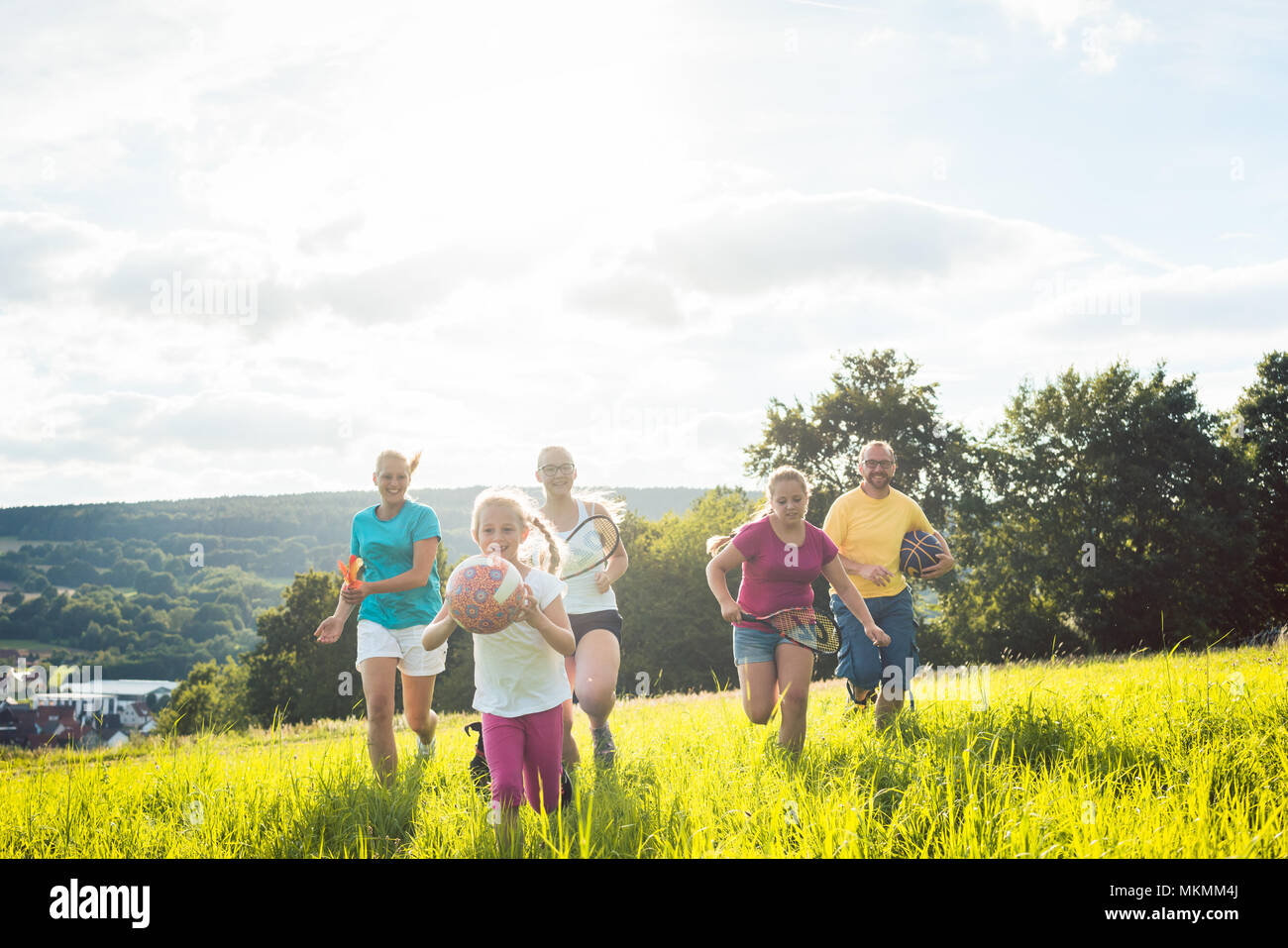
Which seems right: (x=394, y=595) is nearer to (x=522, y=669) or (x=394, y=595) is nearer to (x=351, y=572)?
(x=351, y=572)

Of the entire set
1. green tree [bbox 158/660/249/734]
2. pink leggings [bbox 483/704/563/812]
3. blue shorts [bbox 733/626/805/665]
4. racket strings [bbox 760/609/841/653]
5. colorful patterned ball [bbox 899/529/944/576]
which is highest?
colorful patterned ball [bbox 899/529/944/576]

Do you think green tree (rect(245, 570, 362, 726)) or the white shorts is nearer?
the white shorts

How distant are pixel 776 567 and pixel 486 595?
2412mm

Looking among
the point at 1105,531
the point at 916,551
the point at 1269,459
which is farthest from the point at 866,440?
the point at 916,551

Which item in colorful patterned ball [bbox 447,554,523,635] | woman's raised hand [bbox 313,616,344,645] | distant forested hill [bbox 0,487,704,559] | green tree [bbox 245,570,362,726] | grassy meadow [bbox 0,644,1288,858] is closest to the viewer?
grassy meadow [bbox 0,644,1288,858]

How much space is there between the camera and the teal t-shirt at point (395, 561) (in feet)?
19.0

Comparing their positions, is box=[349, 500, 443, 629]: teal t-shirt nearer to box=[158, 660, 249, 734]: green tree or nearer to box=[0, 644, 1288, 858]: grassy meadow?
box=[0, 644, 1288, 858]: grassy meadow

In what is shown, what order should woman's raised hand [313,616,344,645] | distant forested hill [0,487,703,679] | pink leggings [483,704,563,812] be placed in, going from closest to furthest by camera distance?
pink leggings [483,704,563,812] → woman's raised hand [313,616,344,645] → distant forested hill [0,487,703,679]

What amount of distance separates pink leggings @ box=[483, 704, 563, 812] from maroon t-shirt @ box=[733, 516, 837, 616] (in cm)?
199

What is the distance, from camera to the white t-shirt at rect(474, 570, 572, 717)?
13.4ft

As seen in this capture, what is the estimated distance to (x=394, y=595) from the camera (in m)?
5.84

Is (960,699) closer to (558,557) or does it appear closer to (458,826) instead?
(558,557)

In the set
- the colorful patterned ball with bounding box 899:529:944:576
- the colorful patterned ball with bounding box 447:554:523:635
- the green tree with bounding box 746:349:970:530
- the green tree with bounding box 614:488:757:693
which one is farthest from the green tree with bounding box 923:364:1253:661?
the colorful patterned ball with bounding box 447:554:523:635

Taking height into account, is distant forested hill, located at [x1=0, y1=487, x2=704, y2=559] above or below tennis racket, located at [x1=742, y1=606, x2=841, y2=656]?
above
